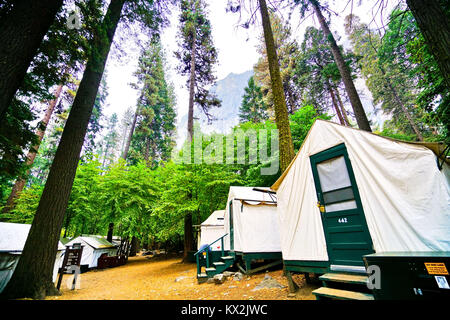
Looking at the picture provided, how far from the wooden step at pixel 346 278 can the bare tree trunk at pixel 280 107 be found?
2661 millimetres

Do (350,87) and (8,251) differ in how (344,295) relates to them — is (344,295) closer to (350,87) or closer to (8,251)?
(350,87)

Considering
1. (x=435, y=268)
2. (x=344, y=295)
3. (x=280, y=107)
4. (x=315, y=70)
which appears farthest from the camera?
(x=315, y=70)

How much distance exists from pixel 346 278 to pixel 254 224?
410cm

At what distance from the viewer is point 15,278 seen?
3939 millimetres

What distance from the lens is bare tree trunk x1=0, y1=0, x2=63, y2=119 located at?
8.02 feet

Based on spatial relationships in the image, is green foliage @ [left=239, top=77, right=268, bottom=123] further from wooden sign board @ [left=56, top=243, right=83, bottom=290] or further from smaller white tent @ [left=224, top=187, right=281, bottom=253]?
wooden sign board @ [left=56, top=243, right=83, bottom=290]

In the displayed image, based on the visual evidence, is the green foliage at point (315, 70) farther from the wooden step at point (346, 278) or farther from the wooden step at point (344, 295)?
the wooden step at point (344, 295)

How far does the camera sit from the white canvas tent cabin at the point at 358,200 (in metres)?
2.59

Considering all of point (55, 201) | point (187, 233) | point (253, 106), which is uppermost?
point (253, 106)

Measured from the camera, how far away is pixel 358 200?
3215 mm

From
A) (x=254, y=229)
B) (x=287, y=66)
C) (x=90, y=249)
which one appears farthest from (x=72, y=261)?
(x=287, y=66)

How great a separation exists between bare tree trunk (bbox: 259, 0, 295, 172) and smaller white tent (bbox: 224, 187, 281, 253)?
1969 millimetres
